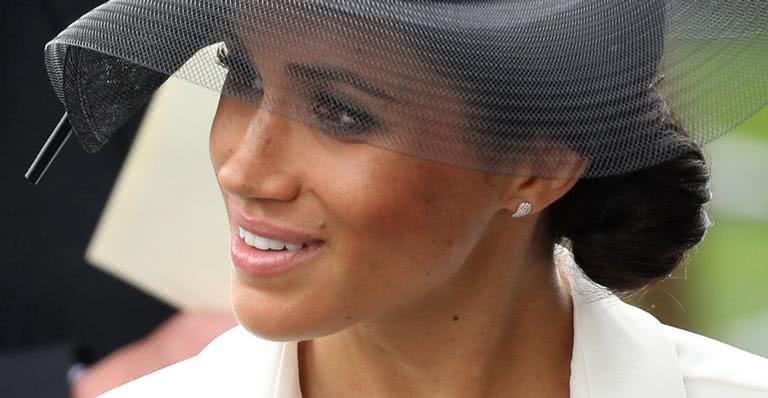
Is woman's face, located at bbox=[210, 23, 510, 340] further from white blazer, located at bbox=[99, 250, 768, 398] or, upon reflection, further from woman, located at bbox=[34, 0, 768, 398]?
white blazer, located at bbox=[99, 250, 768, 398]

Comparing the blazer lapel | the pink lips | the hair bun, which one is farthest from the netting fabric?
the blazer lapel

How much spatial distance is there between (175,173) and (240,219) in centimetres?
116

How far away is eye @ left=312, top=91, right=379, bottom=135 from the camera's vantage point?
1.67 meters

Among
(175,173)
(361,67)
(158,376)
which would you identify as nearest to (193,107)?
(175,173)

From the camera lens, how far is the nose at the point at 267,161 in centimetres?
174

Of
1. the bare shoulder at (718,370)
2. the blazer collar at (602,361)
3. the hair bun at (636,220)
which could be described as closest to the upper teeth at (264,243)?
the blazer collar at (602,361)

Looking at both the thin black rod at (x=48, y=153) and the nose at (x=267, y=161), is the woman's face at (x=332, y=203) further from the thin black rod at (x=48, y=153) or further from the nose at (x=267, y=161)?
the thin black rod at (x=48, y=153)

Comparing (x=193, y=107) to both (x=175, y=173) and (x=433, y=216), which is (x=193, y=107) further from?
(x=433, y=216)

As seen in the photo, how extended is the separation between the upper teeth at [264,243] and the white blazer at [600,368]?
347 millimetres

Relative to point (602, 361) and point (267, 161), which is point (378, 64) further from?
point (602, 361)

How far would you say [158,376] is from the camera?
2174 mm

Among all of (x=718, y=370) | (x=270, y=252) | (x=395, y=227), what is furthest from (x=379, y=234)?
(x=718, y=370)

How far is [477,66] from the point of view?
1617mm

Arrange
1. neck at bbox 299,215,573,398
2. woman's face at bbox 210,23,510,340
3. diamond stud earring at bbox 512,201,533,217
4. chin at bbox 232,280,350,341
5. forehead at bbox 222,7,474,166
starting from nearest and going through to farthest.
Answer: forehead at bbox 222,7,474,166 → woman's face at bbox 210,23,510,340 → chin at bbox 232,280,350,341 → diamond stud earring at bbox 512,201,533,217 → neck at bbox 299,215,573,398
